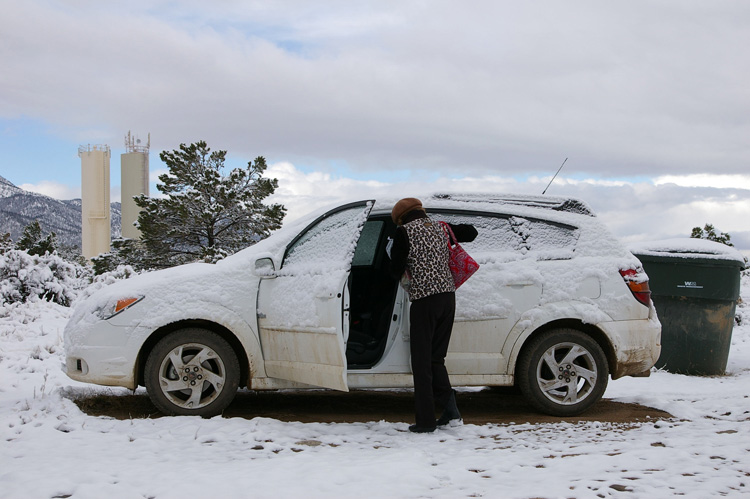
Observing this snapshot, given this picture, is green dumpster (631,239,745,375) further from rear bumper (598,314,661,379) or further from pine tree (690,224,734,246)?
pine tree (690,224,734,246)

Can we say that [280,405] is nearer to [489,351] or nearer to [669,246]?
[489,351]

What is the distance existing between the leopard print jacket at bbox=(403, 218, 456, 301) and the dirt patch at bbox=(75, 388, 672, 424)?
1255mm

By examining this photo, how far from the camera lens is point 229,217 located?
31359mm

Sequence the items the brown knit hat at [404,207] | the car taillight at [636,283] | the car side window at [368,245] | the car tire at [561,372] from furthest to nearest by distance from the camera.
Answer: the car side window at [368,245] < the car taillight at [636,283] < the car tire at [561,372] < the brown knit hat at [404,207]

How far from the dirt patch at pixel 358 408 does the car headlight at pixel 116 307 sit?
0.81 metres

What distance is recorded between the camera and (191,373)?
5.49m

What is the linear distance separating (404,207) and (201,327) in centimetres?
187

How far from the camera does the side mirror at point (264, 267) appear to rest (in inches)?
222

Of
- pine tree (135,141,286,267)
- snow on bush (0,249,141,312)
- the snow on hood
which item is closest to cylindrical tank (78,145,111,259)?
pine tree (135,141,286,267)

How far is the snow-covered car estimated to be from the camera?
17.9ft

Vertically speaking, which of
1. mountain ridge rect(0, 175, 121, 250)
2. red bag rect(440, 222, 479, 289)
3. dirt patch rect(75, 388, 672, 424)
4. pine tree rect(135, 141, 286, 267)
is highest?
mountain ridge rect(0, 175, 121, 250)

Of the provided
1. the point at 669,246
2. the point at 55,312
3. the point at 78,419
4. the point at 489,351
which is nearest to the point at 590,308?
the point at 489,351

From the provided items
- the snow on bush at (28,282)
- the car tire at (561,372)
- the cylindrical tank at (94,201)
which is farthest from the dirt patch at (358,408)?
the cylindrical tank at (94,201)

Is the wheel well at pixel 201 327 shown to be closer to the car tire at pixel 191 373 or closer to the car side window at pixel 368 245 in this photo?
the car tire at pixel 191 373
